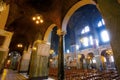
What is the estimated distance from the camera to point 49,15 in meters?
7.43

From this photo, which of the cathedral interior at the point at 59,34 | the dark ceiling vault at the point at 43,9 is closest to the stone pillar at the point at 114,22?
the cathedral interior at the point at 59,34

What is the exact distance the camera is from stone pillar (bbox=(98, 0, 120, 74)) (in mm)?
979

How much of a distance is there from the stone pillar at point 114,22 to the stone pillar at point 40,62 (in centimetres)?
689

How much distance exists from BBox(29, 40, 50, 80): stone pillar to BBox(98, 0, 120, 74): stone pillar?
689 cm

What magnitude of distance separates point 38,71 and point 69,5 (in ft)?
18.1

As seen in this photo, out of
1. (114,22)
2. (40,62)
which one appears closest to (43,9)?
(40,62)

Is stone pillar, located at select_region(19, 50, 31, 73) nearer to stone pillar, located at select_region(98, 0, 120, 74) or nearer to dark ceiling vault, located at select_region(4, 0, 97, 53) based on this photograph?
dark ceiling vault, located at select_region(4, 0, 97, 53)

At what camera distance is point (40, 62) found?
24.7 feet

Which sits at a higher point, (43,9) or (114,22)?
(43,9)

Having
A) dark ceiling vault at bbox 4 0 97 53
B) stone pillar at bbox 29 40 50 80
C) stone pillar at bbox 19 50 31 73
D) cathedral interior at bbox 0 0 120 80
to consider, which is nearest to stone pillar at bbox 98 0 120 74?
cathedral interior at bbox 0 0 120 80

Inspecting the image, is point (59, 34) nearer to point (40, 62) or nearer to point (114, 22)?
point (40, 62)

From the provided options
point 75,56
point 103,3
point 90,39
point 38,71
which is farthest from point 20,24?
point 90,39

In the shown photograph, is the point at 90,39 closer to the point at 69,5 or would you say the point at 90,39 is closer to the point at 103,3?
the point at 69,5

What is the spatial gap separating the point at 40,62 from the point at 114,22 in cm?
715
